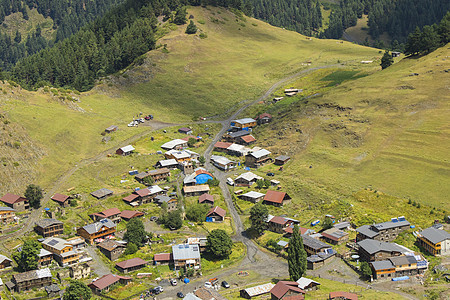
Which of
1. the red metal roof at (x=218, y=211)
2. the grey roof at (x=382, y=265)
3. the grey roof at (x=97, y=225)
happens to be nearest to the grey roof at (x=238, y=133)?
the red metal roof at (x=218, y=211)

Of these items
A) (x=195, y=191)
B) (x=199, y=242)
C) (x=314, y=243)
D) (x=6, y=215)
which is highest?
(x=6, y=215)

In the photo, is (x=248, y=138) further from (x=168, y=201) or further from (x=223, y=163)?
(x=168, y=201)

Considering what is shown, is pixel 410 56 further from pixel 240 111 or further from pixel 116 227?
pixel 116 227

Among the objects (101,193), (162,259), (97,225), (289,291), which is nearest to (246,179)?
(101,193)

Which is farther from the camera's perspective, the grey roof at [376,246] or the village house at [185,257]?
the village house at [185,257]

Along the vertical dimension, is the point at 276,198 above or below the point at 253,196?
above

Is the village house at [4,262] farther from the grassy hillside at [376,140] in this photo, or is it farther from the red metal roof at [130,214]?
the grassy hillside at [376,140]

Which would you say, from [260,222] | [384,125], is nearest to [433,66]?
[384,125]
